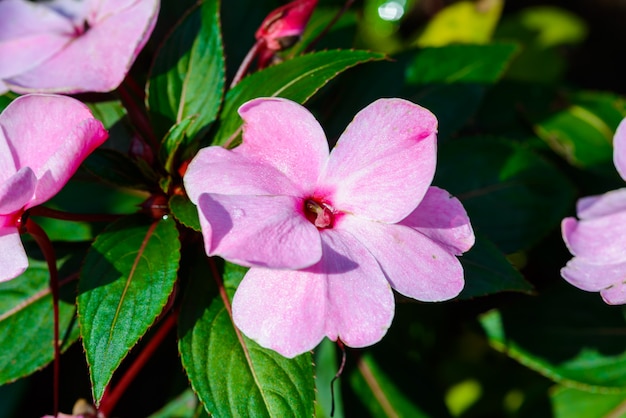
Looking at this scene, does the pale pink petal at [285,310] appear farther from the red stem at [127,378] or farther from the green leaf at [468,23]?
the green leaf at [468,23]

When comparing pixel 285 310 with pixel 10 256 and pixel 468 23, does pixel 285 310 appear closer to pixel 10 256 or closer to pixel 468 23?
pixel 10 256

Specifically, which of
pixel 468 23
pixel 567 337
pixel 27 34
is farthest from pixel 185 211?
pixel 468 23

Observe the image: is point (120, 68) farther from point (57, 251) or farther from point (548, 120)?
point (548, 120)

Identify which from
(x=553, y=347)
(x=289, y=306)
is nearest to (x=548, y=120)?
(x=553, y=347)

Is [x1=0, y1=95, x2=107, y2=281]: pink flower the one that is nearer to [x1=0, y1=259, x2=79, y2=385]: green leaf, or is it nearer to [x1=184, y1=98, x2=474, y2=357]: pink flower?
[x1=184, y1=98, x2=474, y2=357]: pink flower

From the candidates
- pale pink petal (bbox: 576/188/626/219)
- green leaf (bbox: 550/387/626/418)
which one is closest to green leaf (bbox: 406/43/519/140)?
pale pink petal (bbox: 576/188/626/219)
